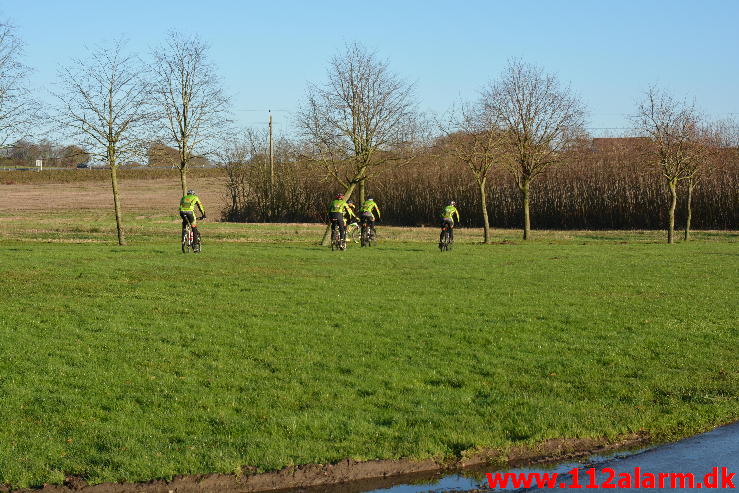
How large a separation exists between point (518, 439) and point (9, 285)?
1287cm

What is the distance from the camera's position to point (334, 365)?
10.2 meters

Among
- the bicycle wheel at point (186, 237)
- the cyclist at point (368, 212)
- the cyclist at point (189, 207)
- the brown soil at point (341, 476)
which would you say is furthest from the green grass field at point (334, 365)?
the cyclist at point (368, 212)

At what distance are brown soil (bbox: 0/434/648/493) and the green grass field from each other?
114 mm

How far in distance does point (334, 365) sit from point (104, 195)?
78427 mm

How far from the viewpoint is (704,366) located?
34.4 ft

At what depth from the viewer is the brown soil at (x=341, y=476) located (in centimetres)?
652

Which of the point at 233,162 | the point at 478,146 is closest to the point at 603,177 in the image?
the point at 478,146

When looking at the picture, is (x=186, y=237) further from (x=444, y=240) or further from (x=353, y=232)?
(x=444, y=240)

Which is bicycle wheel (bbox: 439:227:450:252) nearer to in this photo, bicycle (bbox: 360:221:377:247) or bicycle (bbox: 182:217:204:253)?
bicycle (bbox: 360:221:377:247)

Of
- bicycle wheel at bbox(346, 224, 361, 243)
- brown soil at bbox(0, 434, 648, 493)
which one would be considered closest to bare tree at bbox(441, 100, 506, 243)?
bicycle wheel at bbox(346, 224, 361, 243)

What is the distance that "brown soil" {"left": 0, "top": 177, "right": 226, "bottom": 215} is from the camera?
69.1m

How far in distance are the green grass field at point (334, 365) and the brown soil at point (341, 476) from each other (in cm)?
11

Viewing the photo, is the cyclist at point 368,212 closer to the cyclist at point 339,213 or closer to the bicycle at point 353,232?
the bicycle at point 353,232

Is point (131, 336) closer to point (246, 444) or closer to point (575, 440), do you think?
point (246, 444)
